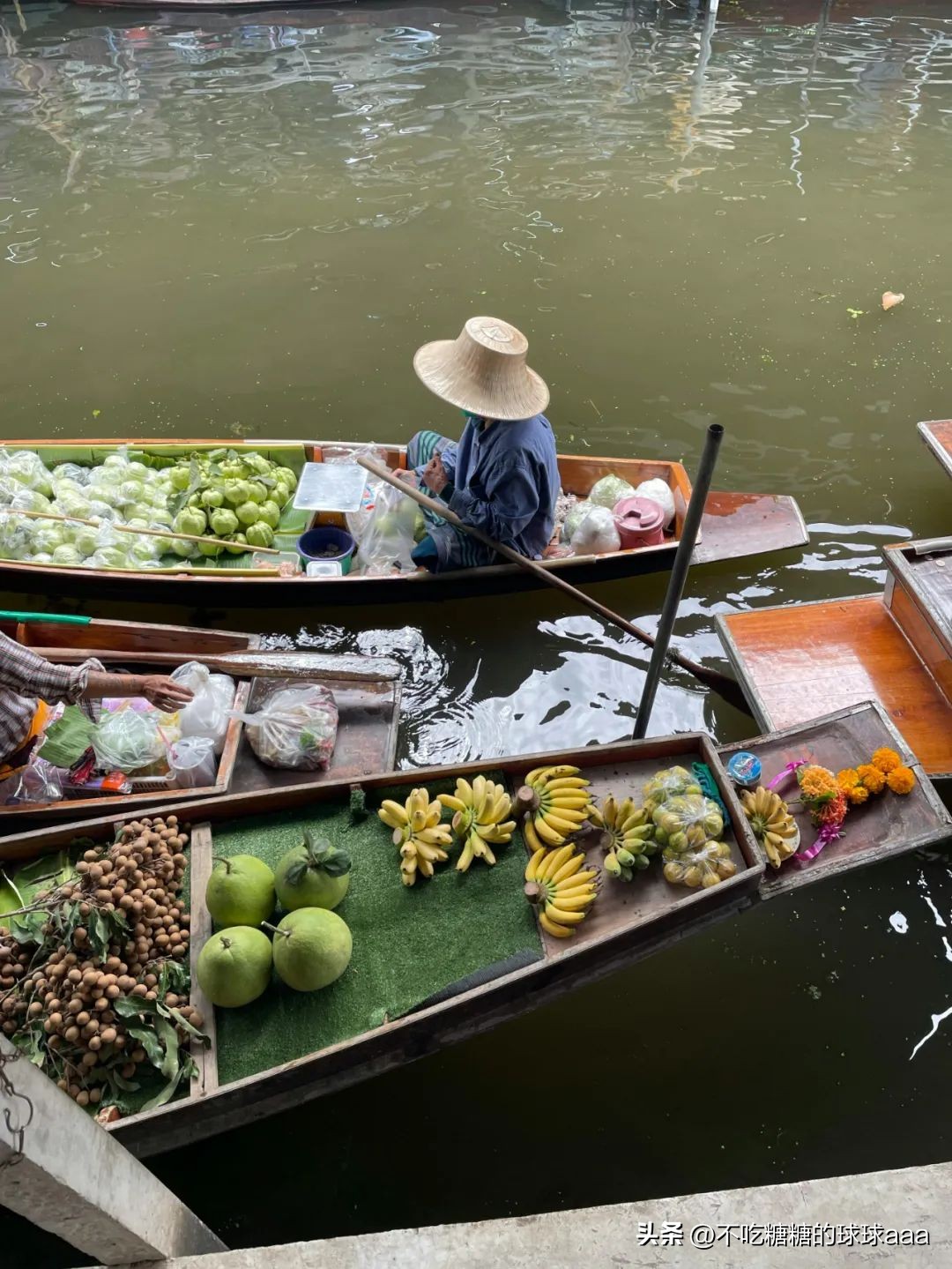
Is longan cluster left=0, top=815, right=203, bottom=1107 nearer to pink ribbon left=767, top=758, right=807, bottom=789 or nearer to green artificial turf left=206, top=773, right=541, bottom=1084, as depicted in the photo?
green artificial turf left=206, top=773, right=541, bottom=1084

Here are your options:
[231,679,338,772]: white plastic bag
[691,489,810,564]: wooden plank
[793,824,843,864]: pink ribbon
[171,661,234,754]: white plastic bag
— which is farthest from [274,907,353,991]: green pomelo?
[691,489,810,564]: wooden plank

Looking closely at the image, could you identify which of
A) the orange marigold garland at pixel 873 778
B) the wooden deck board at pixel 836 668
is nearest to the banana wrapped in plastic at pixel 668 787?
the orange marigold garland at pixel 873 778

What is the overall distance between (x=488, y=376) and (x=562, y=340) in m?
3.36

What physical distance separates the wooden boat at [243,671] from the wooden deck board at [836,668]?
6.13 ft

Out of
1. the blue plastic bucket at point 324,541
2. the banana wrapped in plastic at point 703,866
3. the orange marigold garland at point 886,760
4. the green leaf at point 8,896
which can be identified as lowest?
the blue plastic bucket at point 324,541

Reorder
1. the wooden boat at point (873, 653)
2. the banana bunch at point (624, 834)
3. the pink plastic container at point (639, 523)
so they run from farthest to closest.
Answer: the pink plastic container at point (639, 523)
the wooden boat at point (873, 653)
the banana bunch at point (624, 834)

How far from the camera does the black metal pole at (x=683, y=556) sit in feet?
8.96

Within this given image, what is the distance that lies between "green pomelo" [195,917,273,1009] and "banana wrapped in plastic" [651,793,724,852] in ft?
5.01

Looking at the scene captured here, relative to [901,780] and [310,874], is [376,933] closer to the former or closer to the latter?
[310,874]

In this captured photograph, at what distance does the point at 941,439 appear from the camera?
5.32 metres

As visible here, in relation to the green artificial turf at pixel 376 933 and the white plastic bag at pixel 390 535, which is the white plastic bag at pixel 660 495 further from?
the green artificial turf at pixel 376 933

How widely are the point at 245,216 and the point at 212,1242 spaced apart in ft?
30.6

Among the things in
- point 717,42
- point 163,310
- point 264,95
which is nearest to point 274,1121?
point 163,310

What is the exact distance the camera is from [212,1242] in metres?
2.32
